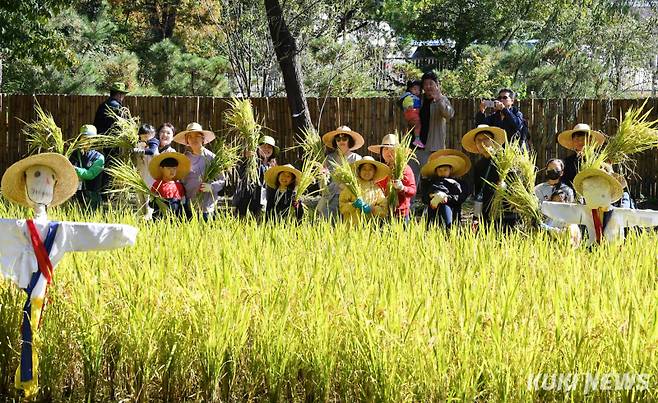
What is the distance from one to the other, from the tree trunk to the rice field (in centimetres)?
696

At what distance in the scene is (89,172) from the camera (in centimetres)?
782

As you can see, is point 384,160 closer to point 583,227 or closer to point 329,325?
point 583,227

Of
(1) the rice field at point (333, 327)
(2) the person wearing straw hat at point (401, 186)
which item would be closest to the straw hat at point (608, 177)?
(1) the rice field at point (333, 327)

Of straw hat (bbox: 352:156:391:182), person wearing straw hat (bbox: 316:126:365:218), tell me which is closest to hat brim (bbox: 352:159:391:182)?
straw hat (bbox: 352:156:391:182)

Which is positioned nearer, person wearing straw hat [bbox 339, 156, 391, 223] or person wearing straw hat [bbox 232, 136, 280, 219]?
person wearing straw hat [bbox 339, 156, 391, 223]

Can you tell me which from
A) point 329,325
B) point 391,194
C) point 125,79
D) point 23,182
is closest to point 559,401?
point 329,325

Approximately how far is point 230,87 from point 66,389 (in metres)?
16.2

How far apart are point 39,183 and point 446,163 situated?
3.65 metres

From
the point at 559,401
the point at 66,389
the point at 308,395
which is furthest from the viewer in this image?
the point at 66,389

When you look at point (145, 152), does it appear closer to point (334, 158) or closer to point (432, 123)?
point (334, 158)

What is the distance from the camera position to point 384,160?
7.21 metres

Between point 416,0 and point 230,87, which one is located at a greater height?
point 416,0

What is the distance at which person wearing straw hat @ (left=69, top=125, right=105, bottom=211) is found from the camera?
7836 millimetres

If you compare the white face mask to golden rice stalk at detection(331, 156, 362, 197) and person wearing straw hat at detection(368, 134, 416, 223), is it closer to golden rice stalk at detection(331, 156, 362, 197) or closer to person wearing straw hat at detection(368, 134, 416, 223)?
golden rice stalk at detection(331, 156, 362, 197)
